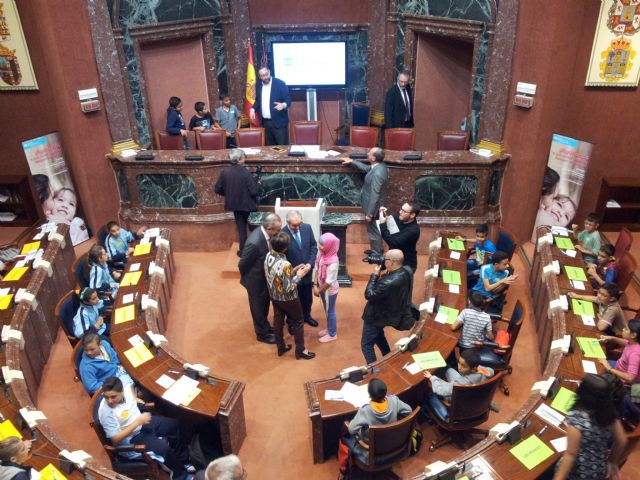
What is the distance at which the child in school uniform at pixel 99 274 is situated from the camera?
6.11m

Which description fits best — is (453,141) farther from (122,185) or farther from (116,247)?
(116,247)

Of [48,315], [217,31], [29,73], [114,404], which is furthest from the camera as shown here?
[217,31]

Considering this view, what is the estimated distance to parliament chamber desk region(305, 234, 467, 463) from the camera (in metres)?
4.45

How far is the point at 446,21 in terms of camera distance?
851 centimetres

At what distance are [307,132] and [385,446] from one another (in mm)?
5931

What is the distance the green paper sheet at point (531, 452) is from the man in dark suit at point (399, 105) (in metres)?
6.29

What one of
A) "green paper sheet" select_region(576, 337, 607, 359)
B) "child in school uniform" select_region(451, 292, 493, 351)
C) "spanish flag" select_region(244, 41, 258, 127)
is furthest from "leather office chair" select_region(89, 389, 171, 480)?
"spanish flag" select_region(244, 41, 258, 127)

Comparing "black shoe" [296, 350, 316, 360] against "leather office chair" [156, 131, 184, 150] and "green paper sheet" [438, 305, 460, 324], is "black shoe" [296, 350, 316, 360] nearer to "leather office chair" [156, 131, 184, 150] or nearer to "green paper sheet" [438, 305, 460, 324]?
"green paper sheet" [438, 305, 460, 324]

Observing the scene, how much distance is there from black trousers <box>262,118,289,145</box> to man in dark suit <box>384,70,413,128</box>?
5.94 feet

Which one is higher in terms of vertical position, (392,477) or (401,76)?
(401,76)

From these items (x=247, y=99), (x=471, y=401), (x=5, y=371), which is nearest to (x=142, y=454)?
(x=5, y=371)

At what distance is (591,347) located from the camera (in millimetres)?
4965

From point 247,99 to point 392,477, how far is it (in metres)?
7.28

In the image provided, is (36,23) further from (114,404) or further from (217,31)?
(114,404)
